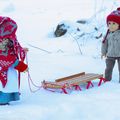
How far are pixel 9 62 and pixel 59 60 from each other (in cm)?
336

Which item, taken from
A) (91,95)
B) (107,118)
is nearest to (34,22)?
(91,95)

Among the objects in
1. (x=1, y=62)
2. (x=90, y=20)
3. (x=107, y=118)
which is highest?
(x=90, y=20)

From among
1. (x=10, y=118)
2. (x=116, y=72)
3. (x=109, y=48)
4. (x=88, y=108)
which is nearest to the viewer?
(x=10, y=118)

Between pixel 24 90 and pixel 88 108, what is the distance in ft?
4.41

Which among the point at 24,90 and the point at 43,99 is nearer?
the point at 43,99

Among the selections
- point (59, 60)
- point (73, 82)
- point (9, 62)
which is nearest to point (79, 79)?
point (73, 82)

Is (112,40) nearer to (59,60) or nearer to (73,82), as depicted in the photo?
(73,82)

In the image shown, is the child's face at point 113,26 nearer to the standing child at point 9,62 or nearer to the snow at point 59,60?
the snow at point 59,60

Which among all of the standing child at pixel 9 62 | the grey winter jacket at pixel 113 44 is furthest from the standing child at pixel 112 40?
the standing child at pixel 9 62

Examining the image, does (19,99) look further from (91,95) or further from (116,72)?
(116,72)

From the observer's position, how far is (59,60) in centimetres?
926

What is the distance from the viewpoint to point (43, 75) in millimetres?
7852

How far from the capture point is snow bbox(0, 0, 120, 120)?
18.4ft

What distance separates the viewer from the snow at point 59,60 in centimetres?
561
